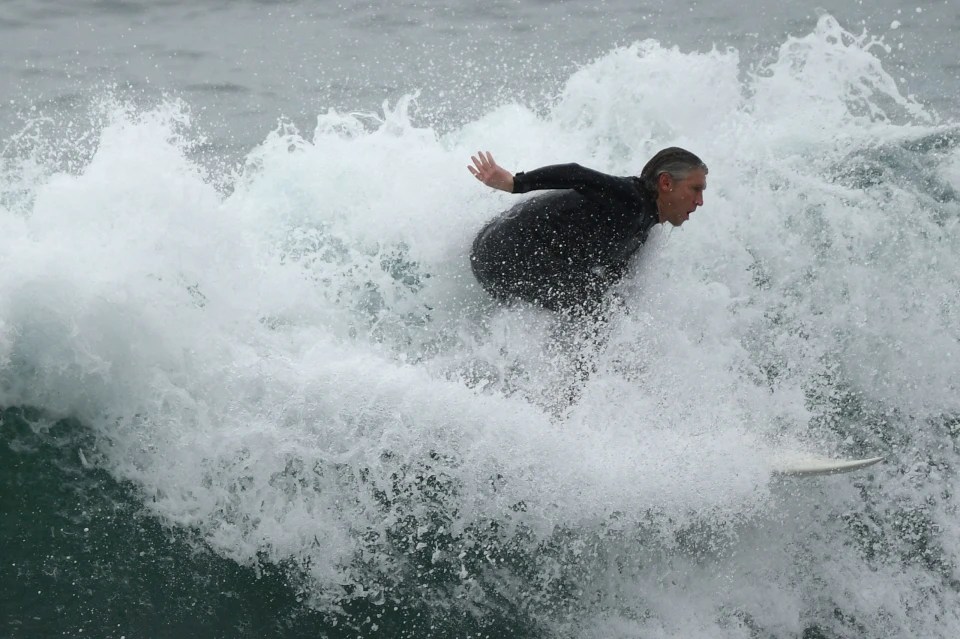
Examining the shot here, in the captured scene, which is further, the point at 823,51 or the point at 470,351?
the point at 823,51

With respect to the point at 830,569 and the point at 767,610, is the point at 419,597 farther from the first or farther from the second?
the point at 830,569

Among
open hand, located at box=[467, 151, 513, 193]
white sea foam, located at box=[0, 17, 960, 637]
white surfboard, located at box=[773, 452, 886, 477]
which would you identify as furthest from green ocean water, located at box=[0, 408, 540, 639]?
open hand, located at box=[467, 151, 513, 193]

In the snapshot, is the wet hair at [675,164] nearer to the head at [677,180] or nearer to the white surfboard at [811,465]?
the head at [677,180]

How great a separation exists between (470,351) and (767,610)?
71.8 inches

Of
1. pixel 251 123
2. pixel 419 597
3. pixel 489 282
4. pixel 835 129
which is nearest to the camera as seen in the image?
pixel 419 597

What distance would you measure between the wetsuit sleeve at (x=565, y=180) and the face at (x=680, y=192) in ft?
0.58

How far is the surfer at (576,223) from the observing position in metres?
4.62

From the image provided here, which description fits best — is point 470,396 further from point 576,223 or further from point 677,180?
point 677,180

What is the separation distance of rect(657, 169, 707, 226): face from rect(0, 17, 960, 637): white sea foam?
1.66ft

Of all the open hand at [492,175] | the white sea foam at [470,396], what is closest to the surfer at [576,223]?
the open hand at [492,175]

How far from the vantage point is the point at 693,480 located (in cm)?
442

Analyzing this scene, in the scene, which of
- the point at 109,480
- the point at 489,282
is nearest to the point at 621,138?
the point at 489,282

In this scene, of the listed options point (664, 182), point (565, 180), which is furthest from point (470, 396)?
point (664, 182)

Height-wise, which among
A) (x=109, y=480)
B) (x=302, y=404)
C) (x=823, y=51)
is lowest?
(x=109, y=480)
